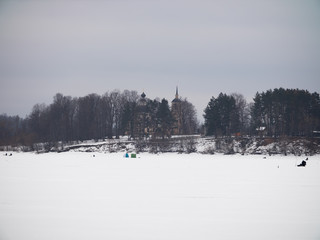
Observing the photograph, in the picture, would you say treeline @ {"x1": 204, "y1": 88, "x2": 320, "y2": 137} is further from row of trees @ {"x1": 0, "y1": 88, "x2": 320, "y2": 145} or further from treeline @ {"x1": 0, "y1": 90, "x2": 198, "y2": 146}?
treeline @ {"x1": 0, "y1": 90, "x2": 198, "y2": 146}

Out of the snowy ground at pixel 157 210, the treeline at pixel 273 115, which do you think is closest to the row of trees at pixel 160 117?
the treeline at pixel 273 115

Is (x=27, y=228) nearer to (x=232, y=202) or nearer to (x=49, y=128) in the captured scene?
(x=232, y=202)

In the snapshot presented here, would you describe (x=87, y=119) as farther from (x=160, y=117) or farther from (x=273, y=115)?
(x=273, y=115)

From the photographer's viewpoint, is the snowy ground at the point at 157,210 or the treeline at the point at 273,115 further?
the treeline at the point at 273,115

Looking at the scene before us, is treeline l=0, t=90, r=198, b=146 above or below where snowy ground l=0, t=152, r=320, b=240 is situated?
above

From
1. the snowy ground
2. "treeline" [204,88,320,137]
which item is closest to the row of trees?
"treeline" [204,88,320,137]

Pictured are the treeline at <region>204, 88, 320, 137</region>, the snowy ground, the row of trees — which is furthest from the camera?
the row of trees

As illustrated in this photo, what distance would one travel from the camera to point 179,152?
56.2 meters

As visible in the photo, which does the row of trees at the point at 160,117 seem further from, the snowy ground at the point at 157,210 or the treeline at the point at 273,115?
the snowy ground at the point at 157,210

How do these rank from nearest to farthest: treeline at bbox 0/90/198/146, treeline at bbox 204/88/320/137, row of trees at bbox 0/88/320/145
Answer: treeline at bbox 204/88/320/137
row of trees at bbox 0/88/320/145
treeline at bbox 0/90/198/146

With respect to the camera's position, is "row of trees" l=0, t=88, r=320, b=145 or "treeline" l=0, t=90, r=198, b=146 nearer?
"row of trees" l=0, t=88, r=320, b=145

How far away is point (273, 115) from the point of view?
6303 centimetres

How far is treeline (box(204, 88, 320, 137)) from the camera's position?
2345 inches

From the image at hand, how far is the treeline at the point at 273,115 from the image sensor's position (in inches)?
2345
